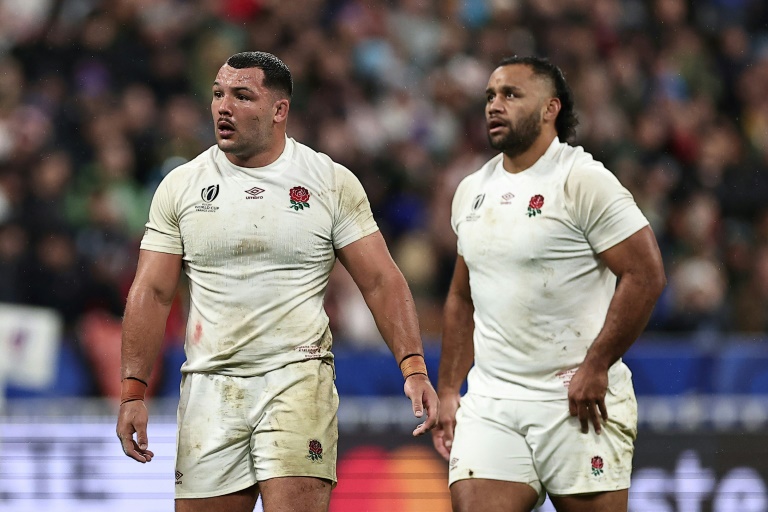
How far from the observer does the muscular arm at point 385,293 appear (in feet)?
18.8

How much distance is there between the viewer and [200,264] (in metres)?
5.66

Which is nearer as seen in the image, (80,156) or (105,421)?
(105,421)

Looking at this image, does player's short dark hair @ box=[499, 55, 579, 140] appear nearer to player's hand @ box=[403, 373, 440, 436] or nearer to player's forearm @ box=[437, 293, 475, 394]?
player's forearm @ box=[437, 293, 475, 394]

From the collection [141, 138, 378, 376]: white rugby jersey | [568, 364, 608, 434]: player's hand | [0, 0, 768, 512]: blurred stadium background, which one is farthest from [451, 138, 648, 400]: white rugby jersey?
[0, 0, 768, 512]: blurred stadium background

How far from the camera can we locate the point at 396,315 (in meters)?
5.73

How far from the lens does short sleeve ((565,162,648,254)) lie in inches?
233


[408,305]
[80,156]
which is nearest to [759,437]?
[408,305]

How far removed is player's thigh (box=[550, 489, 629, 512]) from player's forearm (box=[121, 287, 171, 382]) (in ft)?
6.24

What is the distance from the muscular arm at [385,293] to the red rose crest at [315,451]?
0.50m

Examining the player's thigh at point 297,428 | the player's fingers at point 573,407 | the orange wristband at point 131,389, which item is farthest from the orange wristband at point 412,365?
the orange wristband at point 131,389

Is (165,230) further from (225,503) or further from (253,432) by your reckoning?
(225,503)

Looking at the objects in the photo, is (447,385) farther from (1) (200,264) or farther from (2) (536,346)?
(1) (200,264)

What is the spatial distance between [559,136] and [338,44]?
807cm

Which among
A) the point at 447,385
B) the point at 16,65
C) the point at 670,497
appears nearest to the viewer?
the point at 447,385
